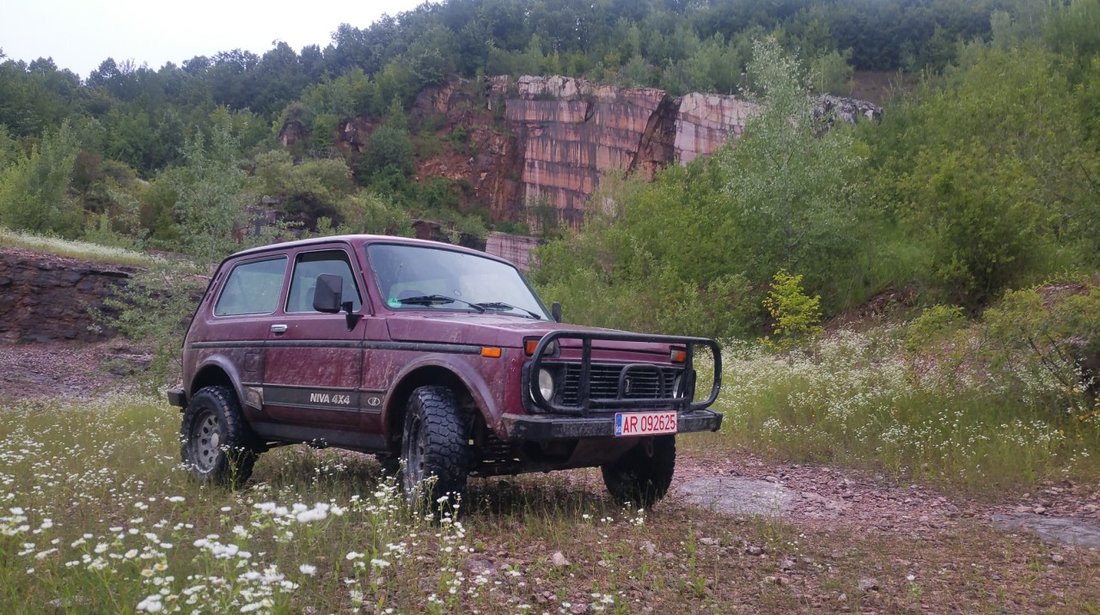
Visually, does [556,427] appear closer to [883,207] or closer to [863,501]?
[863,501]

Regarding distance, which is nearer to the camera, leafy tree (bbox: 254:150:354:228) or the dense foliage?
the dense foliage

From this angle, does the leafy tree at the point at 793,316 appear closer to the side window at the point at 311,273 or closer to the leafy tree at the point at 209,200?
the leafy tree at the point at 209,200

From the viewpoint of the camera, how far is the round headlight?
191 inches

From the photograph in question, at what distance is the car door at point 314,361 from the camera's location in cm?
554

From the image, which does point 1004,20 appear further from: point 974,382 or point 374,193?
point 974,382

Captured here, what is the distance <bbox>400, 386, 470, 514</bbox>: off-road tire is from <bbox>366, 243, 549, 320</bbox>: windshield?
92cm

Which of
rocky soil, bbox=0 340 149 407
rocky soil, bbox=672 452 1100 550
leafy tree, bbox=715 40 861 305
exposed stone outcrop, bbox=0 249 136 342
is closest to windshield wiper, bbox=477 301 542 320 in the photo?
rocky soil, bbox=672 452 1100 550

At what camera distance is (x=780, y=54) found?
2309 cm

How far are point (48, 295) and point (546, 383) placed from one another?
2643cm

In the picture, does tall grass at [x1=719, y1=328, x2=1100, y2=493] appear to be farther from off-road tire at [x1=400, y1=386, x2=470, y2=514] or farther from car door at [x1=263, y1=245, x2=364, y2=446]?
car door at [x1=263, y1=245, x2=364, y2=446]

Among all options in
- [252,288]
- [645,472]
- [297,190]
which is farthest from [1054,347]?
[297,190]

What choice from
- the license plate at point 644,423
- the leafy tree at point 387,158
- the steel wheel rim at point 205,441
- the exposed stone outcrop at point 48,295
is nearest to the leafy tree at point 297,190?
the leafy tree at point 387,158

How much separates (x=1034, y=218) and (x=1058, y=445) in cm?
815

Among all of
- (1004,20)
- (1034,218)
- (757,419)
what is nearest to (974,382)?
(757,419)
